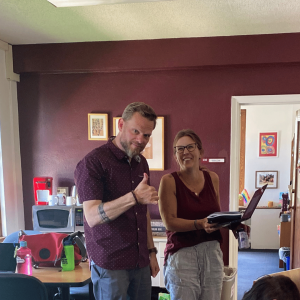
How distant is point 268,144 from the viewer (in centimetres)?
471

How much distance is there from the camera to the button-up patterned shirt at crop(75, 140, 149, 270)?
1324 millimetres

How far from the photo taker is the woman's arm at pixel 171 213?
63.4 inches

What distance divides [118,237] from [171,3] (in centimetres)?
164

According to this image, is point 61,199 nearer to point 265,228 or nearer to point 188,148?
point 188,148

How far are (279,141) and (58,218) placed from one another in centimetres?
353

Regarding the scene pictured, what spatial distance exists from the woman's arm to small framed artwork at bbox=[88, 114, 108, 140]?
1592 millimetres

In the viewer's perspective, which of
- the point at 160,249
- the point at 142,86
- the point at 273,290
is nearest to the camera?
the point at 273,290

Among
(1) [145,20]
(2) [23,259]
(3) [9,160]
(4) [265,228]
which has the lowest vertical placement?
(4) [265,228]

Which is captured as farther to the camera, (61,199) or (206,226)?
(61,199)

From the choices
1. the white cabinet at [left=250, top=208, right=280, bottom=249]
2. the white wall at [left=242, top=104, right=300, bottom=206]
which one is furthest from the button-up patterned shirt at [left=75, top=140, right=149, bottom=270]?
the white wall at [left=242, top=104, right=300, bottom=206]

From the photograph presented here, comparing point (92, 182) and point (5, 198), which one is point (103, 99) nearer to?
point (5, 198)

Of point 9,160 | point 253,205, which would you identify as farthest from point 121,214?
point 9,160

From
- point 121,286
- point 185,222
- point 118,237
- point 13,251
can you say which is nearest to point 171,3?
point 185,222

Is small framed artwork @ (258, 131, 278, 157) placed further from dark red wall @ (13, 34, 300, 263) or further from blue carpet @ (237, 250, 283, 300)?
dark red wall @ (13, 34, 300, 263)
